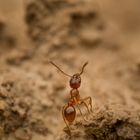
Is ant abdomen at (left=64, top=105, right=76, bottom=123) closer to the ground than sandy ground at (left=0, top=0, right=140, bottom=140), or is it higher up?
closer to the ground

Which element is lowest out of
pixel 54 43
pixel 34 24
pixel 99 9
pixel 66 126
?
pixel 66 126

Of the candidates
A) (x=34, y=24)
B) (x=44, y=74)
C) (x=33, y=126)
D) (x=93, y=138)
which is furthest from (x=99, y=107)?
(x=34, y=24)

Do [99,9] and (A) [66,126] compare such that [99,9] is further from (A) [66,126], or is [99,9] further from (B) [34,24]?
(A) [66,126]

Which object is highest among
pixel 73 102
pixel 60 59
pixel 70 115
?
pixel 60 59

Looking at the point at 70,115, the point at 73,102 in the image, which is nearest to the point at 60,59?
the point at 73,102

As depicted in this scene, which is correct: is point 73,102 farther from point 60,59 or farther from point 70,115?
point 60,59

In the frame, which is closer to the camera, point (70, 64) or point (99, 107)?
point (99, 107)

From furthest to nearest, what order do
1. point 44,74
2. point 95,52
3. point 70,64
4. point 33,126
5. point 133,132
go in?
1. point 95,52
2. point 70,64
3. point 44,74
4. point 33,126
5. point 133,132

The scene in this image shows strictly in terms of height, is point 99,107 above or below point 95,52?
below

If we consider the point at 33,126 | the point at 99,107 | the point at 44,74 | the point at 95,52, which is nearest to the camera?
the point at 99,107
